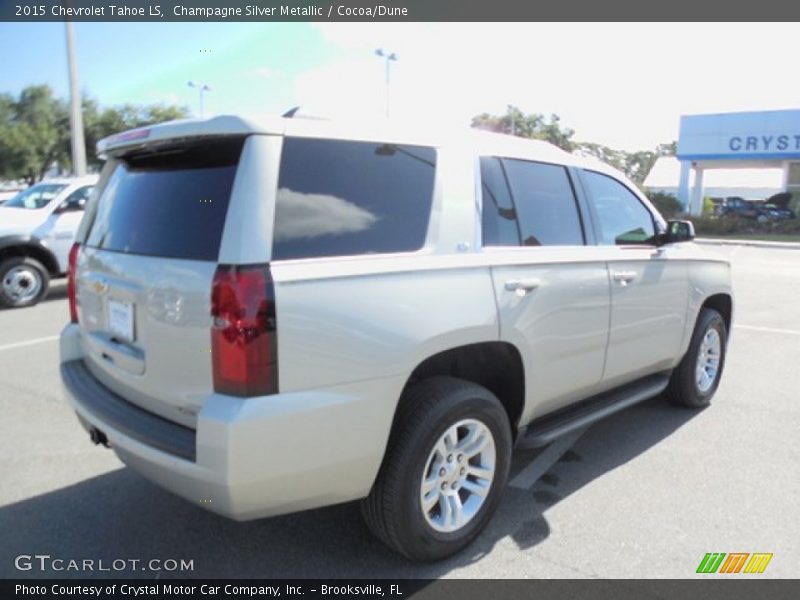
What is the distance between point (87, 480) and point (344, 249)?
231cm

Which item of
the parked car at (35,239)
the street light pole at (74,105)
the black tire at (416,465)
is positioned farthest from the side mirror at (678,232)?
the street light pole at (74,105)

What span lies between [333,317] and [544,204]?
1669 mm

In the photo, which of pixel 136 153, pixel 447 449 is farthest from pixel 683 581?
pixel 136 153

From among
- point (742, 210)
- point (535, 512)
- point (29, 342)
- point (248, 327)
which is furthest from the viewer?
point (742, 210)

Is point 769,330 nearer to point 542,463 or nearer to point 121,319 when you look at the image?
point 542,463

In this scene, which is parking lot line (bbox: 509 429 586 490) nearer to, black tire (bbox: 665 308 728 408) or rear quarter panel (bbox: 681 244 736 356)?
black tire (bbox: 665 308 728 408)

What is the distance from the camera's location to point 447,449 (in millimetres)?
2873

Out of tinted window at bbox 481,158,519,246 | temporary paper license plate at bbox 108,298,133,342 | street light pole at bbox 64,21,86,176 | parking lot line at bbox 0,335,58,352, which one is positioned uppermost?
street light pole at bbox 64,21,86,176

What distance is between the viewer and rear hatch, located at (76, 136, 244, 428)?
94.3 inches

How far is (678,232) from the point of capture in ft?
14.5

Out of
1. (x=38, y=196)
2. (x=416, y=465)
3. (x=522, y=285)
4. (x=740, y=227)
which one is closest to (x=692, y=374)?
(x=522, y=285)

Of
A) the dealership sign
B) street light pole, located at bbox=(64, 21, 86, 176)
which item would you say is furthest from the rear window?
the dealership sign

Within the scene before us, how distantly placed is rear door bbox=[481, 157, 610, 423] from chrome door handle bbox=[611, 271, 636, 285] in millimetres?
106

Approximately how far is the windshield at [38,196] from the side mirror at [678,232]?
898 centimetres
